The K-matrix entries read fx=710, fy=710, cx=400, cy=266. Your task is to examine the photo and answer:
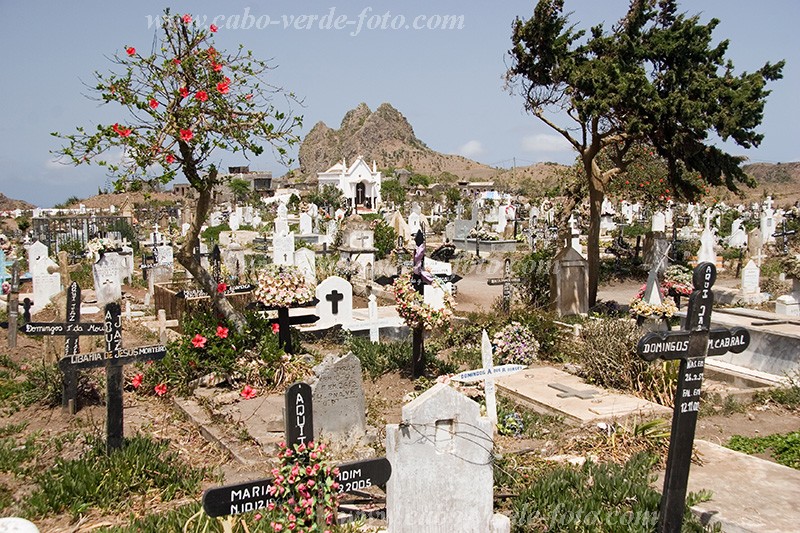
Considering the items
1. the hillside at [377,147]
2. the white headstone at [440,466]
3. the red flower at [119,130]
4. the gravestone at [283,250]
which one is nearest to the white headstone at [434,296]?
the red flower at [119,130]

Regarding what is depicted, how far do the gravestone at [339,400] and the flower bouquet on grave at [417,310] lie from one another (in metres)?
2.26

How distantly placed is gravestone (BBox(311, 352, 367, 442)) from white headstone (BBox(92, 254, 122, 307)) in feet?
37.6

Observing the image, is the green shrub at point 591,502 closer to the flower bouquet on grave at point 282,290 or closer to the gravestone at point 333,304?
the flower bouquet on grave at point 282,290

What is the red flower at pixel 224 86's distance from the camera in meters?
8.97

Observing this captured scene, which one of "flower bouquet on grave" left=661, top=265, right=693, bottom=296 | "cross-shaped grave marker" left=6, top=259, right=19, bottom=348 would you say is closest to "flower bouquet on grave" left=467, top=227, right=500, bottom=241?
"flower bouquet on grave" left=661, top=265, right=693, bottom=296

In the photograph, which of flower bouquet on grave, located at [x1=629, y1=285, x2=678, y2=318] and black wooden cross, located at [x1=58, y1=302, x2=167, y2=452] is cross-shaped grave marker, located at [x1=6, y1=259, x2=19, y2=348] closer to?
black wooden cross, located at [x1=58, y1=302, x2=167, y2=452]

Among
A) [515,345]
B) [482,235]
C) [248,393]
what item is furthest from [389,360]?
[482,235]

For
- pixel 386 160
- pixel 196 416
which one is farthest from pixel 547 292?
pixel 386 160

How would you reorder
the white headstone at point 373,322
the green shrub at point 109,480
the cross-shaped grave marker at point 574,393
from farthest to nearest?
the white headstone at point 373,322 < the cross-shaped grave marker at point 574,393 < the green shrub at point 109,480

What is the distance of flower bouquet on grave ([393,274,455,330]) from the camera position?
9477 mm

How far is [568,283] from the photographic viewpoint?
15.0 m

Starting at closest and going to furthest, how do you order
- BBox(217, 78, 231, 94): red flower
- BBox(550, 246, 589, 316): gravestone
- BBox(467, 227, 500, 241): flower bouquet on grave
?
BBox(217, 78, 231, 94): red flower → BBox(550, 246, 589, 316): gravestone → BBox(467, 227, 500, 241): flower bouquet on grave

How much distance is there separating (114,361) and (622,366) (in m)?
6.30

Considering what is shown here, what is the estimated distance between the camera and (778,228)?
30.0 m
